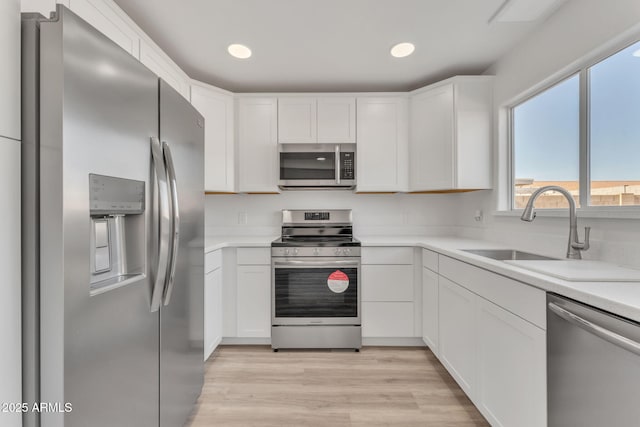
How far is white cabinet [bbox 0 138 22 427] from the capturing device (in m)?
0.74

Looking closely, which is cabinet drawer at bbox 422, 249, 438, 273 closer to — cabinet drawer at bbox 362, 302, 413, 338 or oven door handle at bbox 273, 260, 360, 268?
cabinet drawer at bbox 362, 302, 413, 338

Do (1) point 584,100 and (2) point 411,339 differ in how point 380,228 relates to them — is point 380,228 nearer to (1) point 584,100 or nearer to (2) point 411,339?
(2) point 411,339

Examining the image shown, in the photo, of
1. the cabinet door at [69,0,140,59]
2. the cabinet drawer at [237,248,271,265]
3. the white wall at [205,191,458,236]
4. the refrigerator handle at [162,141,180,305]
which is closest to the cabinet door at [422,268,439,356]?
the white wall at [205,191,458,236]

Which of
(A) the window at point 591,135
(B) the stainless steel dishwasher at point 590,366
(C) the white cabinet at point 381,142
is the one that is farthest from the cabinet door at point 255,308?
(A) the window at point 591,135

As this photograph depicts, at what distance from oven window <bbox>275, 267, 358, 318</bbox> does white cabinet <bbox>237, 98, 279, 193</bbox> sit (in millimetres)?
886

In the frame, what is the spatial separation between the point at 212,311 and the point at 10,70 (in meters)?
1.93

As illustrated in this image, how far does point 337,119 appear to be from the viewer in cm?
285

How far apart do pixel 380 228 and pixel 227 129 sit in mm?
1819

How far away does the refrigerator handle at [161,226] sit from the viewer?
1.15m

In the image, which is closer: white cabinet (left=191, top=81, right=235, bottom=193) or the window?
the window

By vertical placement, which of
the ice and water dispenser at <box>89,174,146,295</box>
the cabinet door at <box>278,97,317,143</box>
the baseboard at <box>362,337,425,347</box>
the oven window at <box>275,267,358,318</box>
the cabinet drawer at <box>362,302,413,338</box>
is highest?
the cabinet door at <box>278,97,317,143</box>

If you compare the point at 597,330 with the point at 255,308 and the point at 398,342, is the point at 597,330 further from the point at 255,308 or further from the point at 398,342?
the point at 255,308

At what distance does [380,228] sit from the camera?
318cm

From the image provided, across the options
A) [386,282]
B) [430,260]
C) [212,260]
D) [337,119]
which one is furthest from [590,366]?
[337,119]
